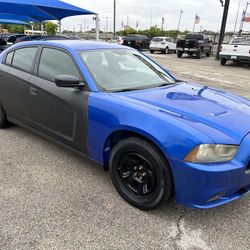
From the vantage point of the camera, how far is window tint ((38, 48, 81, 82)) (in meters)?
3.48

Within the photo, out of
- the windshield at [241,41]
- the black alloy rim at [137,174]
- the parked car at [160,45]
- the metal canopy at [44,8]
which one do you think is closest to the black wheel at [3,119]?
the black alloy rim at [137,174]

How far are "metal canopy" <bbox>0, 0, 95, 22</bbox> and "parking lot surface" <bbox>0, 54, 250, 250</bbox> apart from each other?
1201cm

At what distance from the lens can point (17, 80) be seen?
13.5 feet

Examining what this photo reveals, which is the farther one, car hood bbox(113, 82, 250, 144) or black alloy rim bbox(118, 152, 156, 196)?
black alloy rim bbox(118, 152, 156, 196)

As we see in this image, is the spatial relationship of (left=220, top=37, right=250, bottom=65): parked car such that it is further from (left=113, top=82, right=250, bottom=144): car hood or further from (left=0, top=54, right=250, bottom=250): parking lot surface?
(left=0, top=54, right=250, bottom=250): parking lot surface

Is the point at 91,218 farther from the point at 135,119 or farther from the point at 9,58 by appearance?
the point at 9,58

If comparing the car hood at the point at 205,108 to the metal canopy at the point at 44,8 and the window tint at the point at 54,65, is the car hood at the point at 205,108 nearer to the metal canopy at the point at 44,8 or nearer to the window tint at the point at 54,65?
the window tint at the point at 54,65

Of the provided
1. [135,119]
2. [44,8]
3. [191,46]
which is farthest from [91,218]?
[191,46]

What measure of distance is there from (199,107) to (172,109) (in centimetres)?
33

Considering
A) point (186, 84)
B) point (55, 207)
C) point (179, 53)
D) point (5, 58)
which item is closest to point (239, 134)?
point (186, 84)

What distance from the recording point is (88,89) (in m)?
→ 3.20

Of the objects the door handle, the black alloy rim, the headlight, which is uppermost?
the door handle

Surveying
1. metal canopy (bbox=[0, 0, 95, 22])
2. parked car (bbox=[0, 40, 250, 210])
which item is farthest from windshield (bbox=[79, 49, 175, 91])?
metal canopy (bbox=[0, 0, 95, 22])

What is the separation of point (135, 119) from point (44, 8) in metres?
15.8
